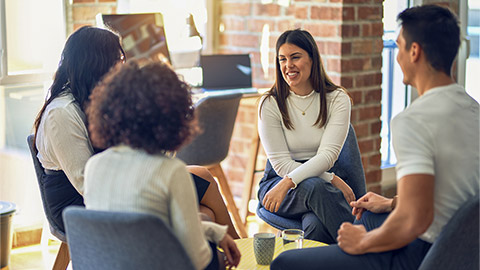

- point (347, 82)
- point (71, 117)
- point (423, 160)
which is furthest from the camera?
point (347, 82)

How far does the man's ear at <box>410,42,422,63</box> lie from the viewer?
169cm

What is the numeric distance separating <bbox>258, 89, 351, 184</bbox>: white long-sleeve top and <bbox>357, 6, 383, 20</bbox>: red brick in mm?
1005

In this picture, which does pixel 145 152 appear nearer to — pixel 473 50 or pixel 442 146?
pixel 442 146

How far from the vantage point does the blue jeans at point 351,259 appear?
5.70 ft

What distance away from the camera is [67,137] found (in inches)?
87.1

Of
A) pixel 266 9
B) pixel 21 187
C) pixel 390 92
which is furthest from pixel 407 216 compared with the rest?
pixel 390 92

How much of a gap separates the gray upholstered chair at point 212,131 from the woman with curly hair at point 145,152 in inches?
→ 64.3

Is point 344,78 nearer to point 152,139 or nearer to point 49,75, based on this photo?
point 49,75

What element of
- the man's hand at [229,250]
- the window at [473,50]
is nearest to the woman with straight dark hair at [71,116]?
the man's hand at [229,250]

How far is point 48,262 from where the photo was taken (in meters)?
3.17

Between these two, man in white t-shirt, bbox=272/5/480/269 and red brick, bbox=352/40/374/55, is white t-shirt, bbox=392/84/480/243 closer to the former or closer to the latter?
man in white t-shirt, bbox=272/5/480/269

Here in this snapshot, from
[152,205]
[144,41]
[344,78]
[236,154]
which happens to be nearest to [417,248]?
[152,205]

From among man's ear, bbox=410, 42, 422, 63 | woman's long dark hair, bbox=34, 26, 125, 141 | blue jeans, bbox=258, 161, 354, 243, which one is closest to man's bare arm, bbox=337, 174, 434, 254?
man's ear, bbox=410, 42, 422, 63

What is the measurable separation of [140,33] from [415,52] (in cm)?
205
